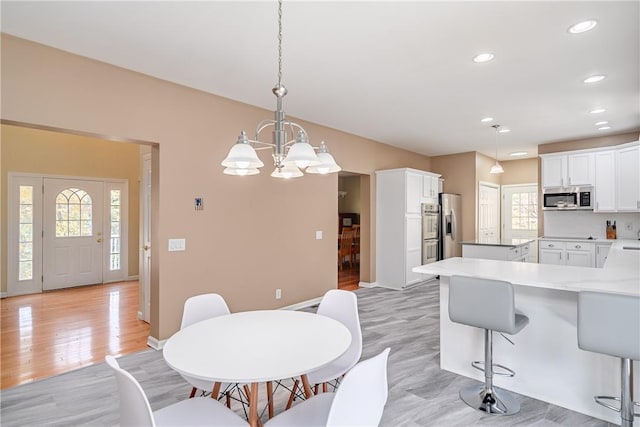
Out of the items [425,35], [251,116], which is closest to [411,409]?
[425,35]

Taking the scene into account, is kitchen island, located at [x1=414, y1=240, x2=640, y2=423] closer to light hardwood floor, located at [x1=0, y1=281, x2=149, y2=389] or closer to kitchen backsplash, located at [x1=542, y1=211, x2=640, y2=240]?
light hardwood floor, located at [x1=0, y1=281, x2=149, y2=389]

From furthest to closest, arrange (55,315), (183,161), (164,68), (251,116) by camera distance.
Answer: (55,315), (251,116), (183,161), (164,68)

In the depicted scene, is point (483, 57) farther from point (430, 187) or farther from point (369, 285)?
point (369, 285)

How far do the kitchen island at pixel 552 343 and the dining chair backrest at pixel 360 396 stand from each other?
1418 millimetres

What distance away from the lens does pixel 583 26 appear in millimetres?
2436

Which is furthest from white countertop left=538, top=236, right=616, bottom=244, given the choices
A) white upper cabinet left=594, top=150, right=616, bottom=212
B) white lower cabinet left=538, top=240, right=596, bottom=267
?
white upper cabinet left=594, top=150, right=616, bottom=212

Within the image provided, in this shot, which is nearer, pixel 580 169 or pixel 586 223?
pixel 580 169

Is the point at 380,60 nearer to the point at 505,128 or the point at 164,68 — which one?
the point at 164,68

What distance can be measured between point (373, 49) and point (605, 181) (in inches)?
195

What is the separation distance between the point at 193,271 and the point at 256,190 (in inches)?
48.7

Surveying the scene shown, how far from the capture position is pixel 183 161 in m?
3.54

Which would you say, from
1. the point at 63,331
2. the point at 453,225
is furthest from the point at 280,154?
the point at 453,225

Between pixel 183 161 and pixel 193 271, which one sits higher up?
pixel 183 161

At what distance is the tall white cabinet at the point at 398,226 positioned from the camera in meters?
5.89
